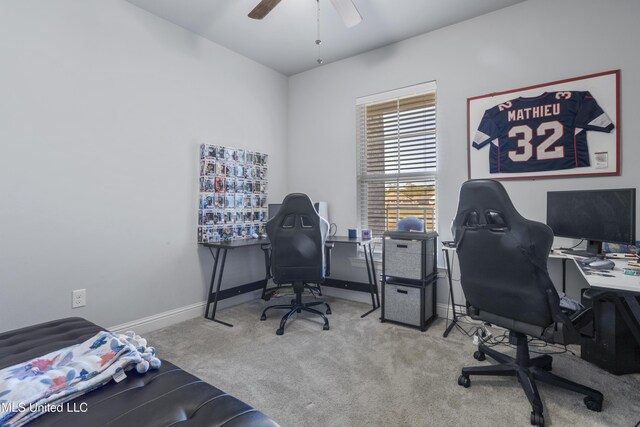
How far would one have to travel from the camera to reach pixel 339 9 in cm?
226

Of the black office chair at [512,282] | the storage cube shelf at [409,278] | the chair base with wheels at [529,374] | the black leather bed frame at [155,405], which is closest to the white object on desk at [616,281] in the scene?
the black office chair at [512,282]

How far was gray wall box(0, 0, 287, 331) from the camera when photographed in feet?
6.78

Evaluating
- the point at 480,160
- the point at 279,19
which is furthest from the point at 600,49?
the point at 279,19

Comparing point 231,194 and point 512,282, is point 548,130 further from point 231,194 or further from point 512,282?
point 231,194

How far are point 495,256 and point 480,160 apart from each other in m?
1.48

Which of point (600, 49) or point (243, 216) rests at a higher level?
point (600, 49)

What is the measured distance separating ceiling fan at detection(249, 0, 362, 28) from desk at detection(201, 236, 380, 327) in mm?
1835

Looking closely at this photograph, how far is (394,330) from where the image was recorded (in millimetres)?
2703

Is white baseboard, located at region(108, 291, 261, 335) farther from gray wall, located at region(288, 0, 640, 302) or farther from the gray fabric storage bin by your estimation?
the gray fabric storage bin

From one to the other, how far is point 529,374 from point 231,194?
289 cm

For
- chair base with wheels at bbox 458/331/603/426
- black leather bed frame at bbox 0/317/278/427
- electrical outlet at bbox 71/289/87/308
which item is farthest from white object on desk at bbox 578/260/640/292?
→ electrical outlet at bbox 71/289/87/308

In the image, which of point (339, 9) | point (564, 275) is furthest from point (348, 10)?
point (564, 275)

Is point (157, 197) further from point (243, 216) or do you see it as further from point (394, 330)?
point (394, 330)

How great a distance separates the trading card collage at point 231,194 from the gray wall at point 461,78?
1.96 feet
